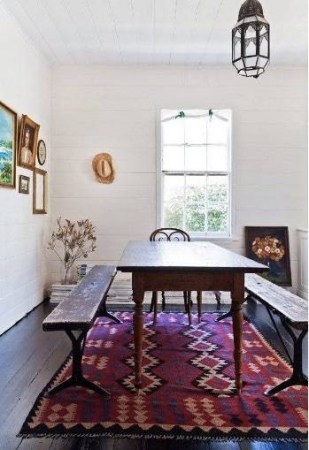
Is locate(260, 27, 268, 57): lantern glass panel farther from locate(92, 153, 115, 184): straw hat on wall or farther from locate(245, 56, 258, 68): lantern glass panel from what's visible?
locate(92, 153, 115, 184): straw hat on wall

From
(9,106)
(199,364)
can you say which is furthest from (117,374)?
(9,106)

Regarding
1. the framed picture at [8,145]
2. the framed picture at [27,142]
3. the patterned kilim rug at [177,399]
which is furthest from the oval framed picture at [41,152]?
the patterned kilim rug at [177,399]

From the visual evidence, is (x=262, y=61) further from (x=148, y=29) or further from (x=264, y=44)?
(x=148, y=29)

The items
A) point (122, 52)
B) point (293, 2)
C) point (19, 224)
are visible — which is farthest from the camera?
point (122, 52)

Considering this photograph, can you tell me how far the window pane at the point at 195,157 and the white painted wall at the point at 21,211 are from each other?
6.19ft

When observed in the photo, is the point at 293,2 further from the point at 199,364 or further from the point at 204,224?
the point at 199,364

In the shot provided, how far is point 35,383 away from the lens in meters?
2.47

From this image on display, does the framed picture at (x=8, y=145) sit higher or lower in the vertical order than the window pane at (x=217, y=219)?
higher

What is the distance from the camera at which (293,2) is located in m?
3.58

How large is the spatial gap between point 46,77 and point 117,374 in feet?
12.9

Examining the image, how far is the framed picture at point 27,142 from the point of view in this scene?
402cm

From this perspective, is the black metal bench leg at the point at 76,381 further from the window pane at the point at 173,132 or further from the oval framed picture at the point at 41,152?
the window pane at the point at 173,132

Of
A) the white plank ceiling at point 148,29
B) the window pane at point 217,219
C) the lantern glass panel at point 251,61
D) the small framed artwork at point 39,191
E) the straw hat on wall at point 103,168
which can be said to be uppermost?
the white plank ceiling at point 148,29

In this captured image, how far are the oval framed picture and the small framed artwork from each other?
0.41 feet
